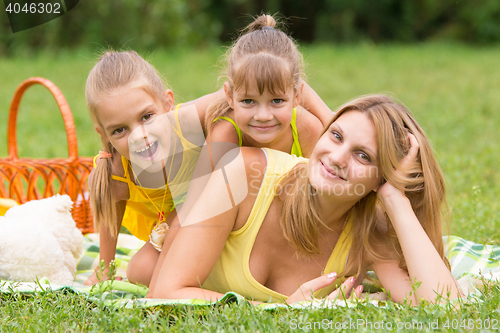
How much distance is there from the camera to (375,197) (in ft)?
7.56

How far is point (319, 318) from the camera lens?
185 centimetres

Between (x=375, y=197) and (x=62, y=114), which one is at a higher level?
(x=62, y=114)

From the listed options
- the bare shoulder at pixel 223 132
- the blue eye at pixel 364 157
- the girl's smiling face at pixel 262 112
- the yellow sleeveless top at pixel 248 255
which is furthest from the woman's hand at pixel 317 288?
the bare shoulder at pixel 223 132

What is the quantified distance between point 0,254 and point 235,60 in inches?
58.6

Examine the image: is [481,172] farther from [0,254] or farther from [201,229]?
[0,254]

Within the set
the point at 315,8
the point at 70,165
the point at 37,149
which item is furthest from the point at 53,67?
the point at 315,8

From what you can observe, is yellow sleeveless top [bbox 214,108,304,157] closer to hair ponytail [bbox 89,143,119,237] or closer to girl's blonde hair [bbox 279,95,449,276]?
girl's blonde hair [bbox 279,95,449,276]

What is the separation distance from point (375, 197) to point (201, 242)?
813 mm

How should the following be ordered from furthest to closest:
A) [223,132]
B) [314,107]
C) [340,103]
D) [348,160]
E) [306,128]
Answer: [340,103], [314,107], [306,128], [223,132], [348,160]

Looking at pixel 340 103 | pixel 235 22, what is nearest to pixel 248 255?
pixel 340 103

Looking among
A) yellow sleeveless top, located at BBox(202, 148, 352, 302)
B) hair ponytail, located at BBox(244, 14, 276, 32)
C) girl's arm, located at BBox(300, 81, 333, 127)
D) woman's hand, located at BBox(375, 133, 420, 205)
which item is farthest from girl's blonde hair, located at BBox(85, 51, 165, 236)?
woman's hand, located at BBox(375, 133, 420, 205)

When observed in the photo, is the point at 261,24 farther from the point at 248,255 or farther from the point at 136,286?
the point at 136,286

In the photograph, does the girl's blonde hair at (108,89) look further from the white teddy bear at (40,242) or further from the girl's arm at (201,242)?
the girl's arm at (201,242)

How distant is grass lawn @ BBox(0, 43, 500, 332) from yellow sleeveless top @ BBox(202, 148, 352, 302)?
314 millimetres
